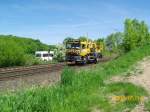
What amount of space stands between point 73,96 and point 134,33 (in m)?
62.6

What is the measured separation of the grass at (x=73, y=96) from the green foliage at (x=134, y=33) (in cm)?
5480

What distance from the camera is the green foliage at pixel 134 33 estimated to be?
73037 millimetres

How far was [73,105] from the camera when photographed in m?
13.2

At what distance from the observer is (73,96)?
14.3 m

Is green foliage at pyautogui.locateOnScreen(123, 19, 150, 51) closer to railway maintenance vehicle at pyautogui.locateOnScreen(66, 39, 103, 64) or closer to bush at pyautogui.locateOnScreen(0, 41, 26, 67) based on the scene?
bush at pyautogui.locateOnScreen(0, 41, 26, 67)

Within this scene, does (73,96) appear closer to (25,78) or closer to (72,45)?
(25,78)

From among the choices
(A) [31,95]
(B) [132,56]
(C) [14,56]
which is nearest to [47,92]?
(A) [31,95]

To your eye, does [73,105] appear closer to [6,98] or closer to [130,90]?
[6,98]

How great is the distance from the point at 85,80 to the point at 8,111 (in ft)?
23.6

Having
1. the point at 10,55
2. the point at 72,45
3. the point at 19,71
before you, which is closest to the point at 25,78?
the point at 19,71

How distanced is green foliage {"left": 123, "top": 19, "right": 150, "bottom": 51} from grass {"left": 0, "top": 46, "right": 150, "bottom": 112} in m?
54.8

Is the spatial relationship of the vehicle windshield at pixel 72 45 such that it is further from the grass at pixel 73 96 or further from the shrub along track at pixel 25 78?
the grass at pixel 73 96

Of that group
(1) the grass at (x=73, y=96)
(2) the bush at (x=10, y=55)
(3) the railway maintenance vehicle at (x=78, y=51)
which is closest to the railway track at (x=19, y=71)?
(3) the railway maintenance vehicle at (x=78, y=51)

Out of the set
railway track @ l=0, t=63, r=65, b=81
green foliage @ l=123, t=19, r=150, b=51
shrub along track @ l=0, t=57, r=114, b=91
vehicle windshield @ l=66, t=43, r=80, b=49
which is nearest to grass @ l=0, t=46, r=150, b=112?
shrub along track @ l=0, t=57, r=114, b=91
